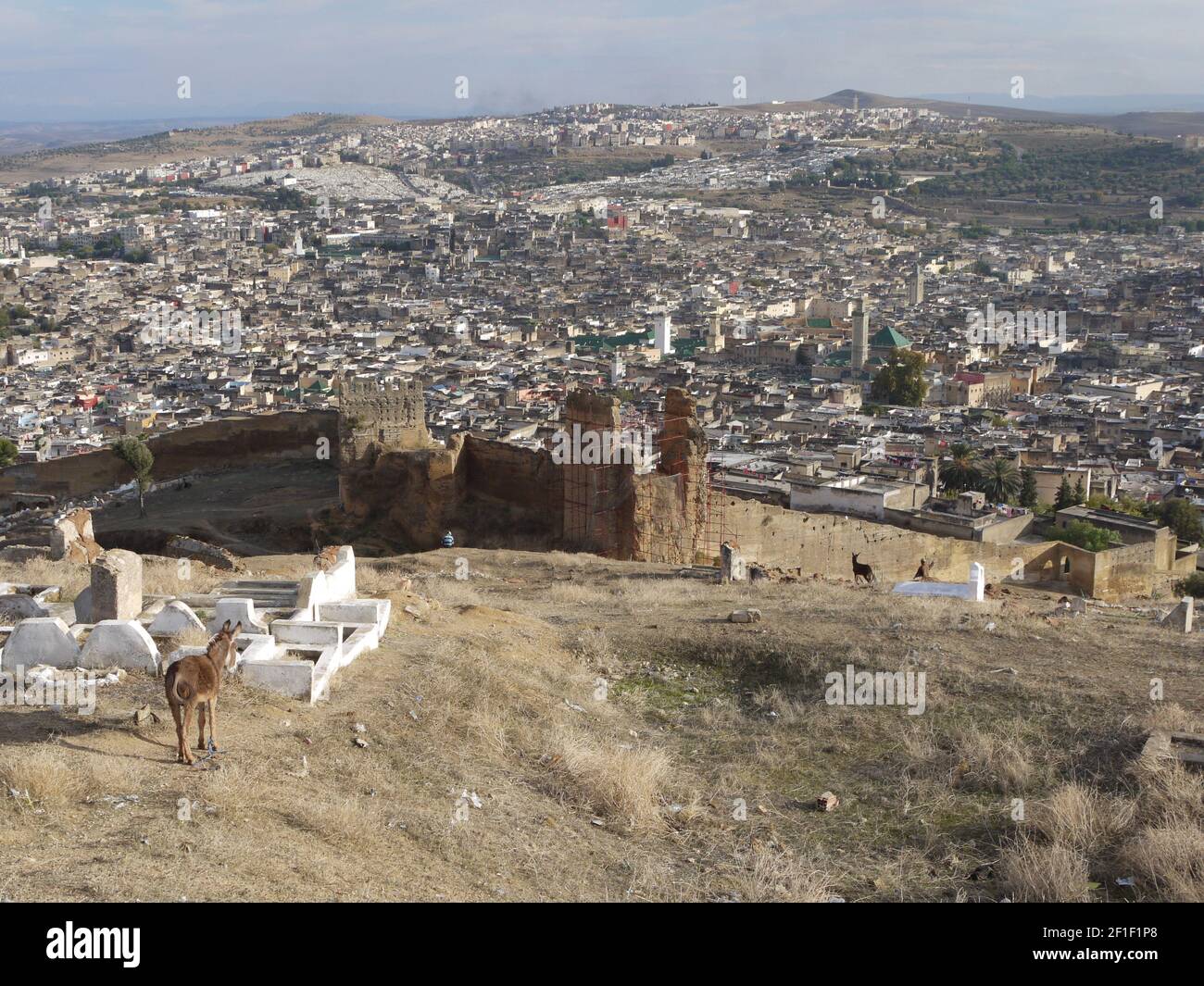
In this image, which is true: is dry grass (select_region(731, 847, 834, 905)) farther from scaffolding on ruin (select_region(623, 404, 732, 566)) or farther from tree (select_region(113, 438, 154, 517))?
tree (select_region(113, 438, 154, 517))

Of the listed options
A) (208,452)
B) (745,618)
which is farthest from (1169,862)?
(208,452)

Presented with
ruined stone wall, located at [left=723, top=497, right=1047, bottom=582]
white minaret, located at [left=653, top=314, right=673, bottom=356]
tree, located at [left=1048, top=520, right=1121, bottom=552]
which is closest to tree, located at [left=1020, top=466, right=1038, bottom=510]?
tree, located at [left=1048, top=520, right=1121, bottom=552]

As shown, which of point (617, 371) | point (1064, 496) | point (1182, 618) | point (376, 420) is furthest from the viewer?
point (617, 371)

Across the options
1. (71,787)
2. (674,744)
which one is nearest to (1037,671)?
(674,744)

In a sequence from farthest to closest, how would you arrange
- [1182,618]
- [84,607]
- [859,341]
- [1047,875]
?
[859,341] → [1182,618] → [84,607] → [1047,875]

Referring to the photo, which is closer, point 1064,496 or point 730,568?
point 730,568

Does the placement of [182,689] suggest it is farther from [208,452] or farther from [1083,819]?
[208,452]

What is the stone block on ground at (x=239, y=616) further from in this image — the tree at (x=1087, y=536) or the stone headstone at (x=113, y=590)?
the tree at (x=1087, y=536)
